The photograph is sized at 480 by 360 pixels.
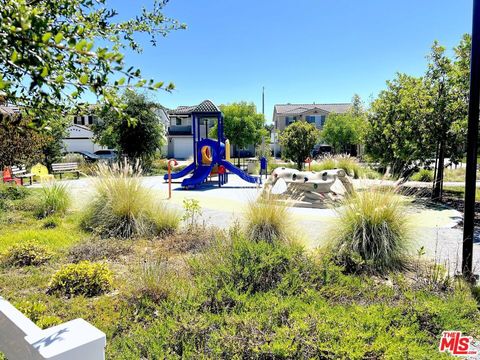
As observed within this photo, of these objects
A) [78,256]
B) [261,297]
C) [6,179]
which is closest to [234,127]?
[6,179]

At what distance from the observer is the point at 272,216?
5.45m

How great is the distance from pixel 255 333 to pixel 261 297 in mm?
699

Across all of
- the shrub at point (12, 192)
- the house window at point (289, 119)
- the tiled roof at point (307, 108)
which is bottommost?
the shrub at point (12, 192)

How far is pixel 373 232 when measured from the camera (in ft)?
16.0

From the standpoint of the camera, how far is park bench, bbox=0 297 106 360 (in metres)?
1.54

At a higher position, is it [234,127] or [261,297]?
[234,127]

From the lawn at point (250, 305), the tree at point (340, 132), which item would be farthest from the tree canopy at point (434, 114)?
the tree at point (340, 132)

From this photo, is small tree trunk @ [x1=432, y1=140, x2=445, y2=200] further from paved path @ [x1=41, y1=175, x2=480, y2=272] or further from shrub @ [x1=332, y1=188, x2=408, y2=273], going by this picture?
shrub @ [x1=332, y1=188, x2=408, y2=273]

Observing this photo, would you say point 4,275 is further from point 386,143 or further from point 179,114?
point 179,114

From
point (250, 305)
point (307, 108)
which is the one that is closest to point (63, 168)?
point (250, 305)

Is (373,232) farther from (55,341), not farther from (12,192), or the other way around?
(12,192)

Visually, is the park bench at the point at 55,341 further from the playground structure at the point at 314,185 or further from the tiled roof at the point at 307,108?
the tiled roof at the point at 307,108

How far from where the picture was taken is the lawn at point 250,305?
7.77 feet

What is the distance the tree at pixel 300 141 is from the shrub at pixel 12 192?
15.9 metres
